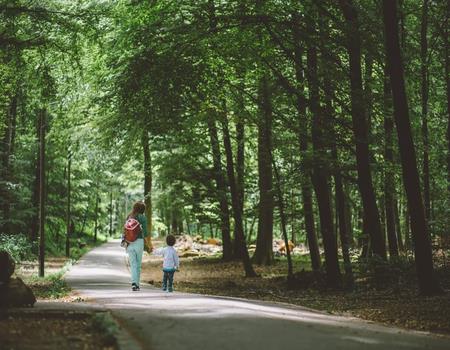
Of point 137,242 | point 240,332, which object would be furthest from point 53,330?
point 137,242

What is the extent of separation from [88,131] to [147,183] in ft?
45.0

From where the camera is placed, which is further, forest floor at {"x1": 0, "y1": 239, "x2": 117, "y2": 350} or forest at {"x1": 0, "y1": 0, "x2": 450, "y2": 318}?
forest at {"x1": 0, "y1": 0, "x2": 450, "y2": 318}

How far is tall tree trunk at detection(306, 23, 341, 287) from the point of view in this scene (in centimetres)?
1429

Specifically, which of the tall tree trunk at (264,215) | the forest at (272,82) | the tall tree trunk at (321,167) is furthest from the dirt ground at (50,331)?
the tall tree trunk at (264,215)

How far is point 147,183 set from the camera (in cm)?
3281

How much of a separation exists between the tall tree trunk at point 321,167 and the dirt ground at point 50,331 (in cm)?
839

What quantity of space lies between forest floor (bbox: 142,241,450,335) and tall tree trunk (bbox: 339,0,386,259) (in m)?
1.04

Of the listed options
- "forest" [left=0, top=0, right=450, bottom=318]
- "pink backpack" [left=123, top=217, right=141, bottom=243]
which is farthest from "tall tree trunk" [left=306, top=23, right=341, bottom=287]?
"pink backpack" [left=123, top=217, right=141, bottom=243]

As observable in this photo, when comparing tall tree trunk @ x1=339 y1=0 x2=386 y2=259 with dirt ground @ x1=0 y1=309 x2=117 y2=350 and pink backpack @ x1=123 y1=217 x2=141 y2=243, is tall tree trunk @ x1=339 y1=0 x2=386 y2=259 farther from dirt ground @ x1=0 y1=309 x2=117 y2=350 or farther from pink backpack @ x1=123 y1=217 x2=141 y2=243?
dirt ground @ x1=0 y1=309 x2=117 y2=350

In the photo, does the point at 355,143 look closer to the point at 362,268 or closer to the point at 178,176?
the point at 362,268

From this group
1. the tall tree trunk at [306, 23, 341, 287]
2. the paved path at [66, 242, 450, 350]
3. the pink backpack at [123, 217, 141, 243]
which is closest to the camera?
the paved path at [66, 242, 450, 350]

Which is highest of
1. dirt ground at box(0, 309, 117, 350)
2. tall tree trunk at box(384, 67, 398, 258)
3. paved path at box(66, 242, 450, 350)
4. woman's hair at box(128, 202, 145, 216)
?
tall tree trunk at box(384, 67, 398, 258)

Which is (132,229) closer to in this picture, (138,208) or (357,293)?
(138,208)

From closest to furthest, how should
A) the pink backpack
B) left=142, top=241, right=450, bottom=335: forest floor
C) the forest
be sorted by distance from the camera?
left=142, top=241, right=450, bottom=335: forest floor → the pink backpack → the forest
